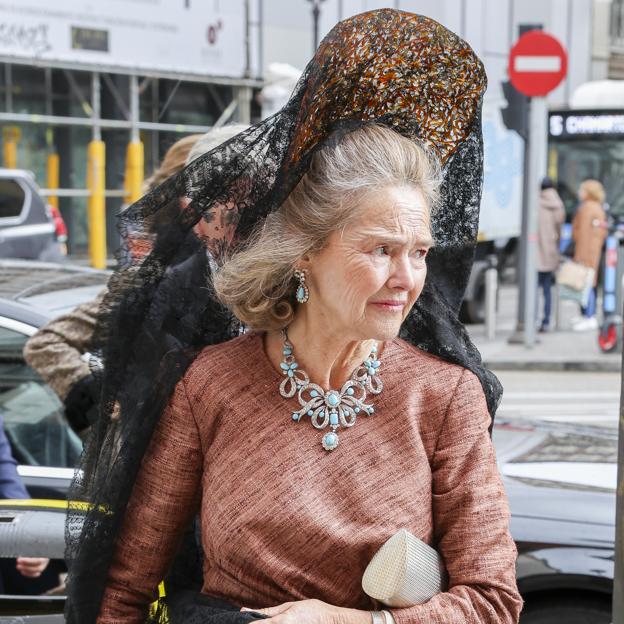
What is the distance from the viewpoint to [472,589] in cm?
200

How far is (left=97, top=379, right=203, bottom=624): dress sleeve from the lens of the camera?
216 cm

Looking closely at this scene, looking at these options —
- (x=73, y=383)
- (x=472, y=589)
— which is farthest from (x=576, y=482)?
(x=472, y=589)

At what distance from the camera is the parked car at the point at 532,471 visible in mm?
3486

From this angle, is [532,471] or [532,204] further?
[532,204]

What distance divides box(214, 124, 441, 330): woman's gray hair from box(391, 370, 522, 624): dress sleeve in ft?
1.22

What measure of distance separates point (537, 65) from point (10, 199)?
659 cm

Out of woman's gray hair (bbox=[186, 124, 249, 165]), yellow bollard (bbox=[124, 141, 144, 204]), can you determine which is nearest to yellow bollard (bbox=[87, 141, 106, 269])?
yellow bollard (bbox=[124, 141, 144, 204])

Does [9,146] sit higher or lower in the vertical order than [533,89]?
lower

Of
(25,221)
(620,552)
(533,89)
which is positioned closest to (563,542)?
(620,552)

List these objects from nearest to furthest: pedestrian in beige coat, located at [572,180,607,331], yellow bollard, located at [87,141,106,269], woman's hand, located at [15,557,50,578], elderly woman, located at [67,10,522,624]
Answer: elderly woman, located at [67,10,522,624] → woman's hand, located at [15,557,50,578] → pedestrian in beige coat, located at [572,180,607,331] → yellow bollard, located at [87,141,106,269]

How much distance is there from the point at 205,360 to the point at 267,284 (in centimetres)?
18

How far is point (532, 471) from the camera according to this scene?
12.6 ft

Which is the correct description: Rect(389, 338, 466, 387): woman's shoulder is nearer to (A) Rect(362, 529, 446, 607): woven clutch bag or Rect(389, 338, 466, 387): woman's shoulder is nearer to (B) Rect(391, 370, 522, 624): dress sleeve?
(B) Rect(391, 370, 522, 624): dress sleeve

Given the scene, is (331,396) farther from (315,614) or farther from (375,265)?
(315,614)
